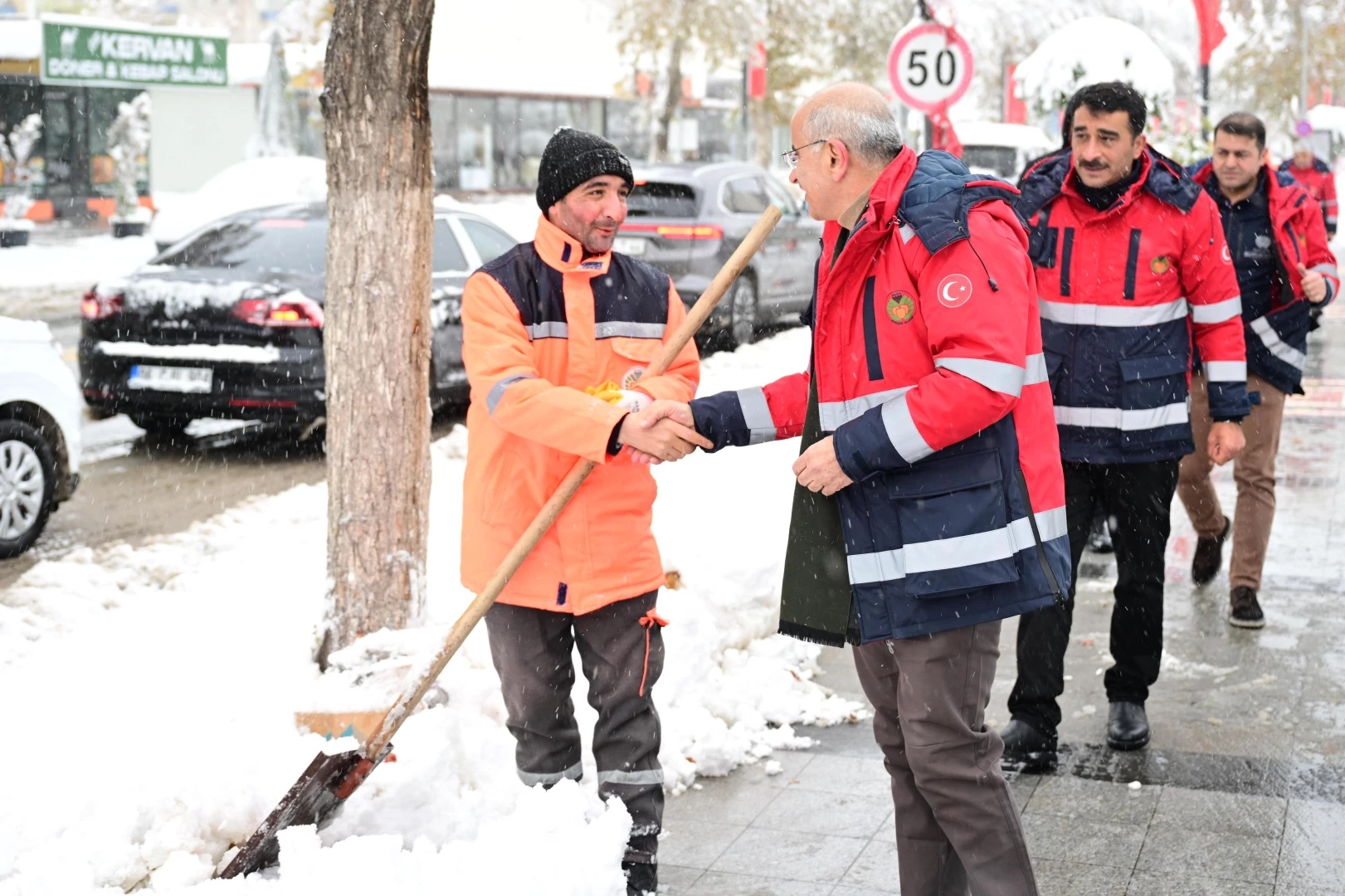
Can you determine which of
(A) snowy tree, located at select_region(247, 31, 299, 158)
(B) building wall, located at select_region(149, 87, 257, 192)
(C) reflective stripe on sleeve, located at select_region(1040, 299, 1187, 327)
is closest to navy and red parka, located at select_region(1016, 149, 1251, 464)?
(C) reflective stripe on sleeve, located at select_region(1040, 299, 1187, 327)

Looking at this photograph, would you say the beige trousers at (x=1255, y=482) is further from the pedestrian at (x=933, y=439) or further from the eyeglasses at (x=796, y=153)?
the eyeglasses at (x=796, y=153)

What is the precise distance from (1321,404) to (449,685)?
29.5 feet

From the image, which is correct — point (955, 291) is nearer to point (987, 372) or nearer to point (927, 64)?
point (987, 372)

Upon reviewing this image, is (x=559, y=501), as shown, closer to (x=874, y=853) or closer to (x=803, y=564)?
(x=803, y=564)

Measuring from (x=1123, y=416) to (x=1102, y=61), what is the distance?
37.9ft

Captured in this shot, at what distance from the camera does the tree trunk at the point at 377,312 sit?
473cm

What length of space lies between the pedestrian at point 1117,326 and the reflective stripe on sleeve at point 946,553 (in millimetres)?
1492

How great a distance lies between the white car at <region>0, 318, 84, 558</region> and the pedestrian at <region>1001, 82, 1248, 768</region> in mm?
5175

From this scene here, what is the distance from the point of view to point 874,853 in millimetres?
3986

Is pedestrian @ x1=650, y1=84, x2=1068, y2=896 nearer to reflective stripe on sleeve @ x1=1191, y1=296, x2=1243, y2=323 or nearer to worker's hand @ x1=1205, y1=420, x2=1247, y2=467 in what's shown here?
reflective stripe on sleeve @ x1=1191, y1=296, x2=1243, y2=323

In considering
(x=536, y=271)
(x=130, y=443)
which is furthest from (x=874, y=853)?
(x=130, y=443)

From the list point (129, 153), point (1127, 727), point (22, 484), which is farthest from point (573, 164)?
point (129, 153)

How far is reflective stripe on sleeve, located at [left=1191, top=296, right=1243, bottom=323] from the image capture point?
454cm

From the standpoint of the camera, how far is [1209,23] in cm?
1658
